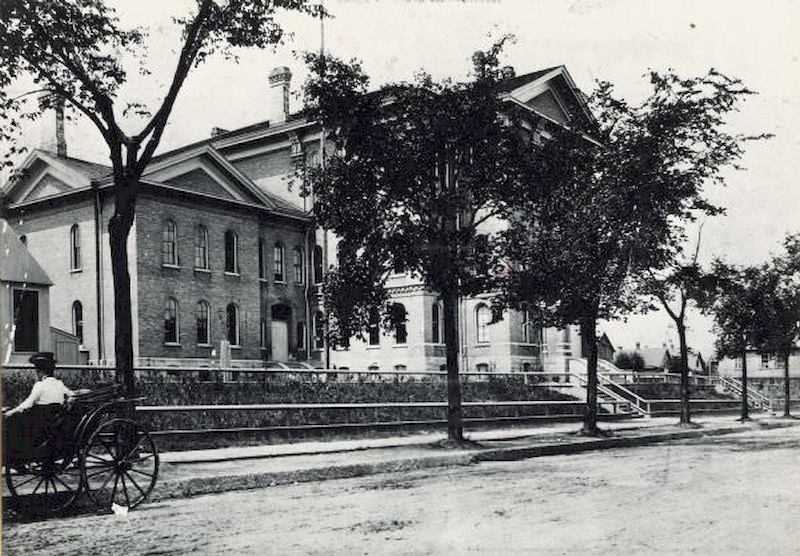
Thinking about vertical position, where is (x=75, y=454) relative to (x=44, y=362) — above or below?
below

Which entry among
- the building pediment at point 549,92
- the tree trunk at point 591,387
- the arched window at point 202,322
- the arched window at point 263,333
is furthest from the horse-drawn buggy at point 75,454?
the building pediment at point 549,92

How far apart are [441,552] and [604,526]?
190 centimetres

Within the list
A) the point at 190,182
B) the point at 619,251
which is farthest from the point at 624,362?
the point at 619,251

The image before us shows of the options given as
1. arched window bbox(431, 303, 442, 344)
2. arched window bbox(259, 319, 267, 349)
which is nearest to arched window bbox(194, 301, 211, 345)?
arched window bbox(259, 319, 267, 349)

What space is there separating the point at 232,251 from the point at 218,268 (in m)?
1.43

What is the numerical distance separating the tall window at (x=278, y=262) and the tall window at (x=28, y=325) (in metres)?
13.7

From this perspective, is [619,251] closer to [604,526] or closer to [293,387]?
[293,387]

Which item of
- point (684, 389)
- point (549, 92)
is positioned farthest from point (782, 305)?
point (549, 92)

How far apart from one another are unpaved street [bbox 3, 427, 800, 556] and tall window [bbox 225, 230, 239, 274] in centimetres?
2509

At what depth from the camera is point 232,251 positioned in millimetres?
37000

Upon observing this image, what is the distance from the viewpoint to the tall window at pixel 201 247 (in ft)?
115

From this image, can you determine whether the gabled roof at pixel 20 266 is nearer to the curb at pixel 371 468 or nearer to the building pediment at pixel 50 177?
the building pediment at pixel 50 177

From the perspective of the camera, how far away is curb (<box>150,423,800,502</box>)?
10938 mm

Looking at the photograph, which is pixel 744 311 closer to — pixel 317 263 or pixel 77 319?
pixel 317 263
